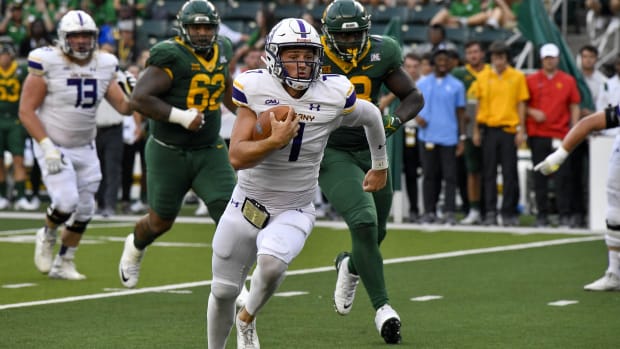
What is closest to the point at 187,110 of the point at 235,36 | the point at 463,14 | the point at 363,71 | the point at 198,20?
the point at 198,20

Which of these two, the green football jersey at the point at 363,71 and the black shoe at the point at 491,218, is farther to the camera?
the black shoe at the point at 491,218

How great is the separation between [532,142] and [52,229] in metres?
6.65

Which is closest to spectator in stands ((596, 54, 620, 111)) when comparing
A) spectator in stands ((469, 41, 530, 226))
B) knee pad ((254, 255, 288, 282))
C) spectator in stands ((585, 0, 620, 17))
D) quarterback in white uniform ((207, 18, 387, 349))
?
spectator in stands ((469, 41, 530, 226))

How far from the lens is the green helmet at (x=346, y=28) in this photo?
25.1ft

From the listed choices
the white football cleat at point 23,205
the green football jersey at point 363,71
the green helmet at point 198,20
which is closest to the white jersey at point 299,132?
the green football jersey at point 363,71

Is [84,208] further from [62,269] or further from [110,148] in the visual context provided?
[110,148]

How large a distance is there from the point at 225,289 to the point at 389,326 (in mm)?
1340

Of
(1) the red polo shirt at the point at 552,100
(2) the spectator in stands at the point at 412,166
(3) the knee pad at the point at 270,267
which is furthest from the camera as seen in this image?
(2) the spectator in stands at the point at 412,166

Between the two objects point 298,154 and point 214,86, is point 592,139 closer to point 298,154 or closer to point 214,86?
point 214,86

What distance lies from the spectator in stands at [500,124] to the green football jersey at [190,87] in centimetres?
652

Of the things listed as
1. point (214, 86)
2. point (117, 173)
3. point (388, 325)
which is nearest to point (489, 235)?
point (117, 173)

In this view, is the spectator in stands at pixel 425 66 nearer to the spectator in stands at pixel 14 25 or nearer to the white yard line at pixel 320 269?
the white yard line at pixel 320 269

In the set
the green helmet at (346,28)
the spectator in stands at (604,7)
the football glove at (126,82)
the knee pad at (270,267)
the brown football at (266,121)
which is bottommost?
the knee pad at (270,267)

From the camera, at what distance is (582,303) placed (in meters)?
8.95
